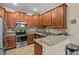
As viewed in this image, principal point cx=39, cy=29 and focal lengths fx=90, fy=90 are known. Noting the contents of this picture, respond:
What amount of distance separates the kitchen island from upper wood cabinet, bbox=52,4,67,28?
0.48 feet

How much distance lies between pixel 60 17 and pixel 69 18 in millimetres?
112

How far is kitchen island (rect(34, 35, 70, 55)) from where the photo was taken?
1047 millimetres

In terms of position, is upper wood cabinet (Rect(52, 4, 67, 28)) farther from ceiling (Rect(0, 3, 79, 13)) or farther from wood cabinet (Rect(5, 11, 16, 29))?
wood cabinet (Rect(5, 11, 16, 29))

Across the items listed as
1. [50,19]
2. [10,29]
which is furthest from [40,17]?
[10,29]

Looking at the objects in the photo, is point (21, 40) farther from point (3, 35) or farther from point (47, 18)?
point (47, 18)

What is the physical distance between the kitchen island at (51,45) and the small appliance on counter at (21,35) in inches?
6.2

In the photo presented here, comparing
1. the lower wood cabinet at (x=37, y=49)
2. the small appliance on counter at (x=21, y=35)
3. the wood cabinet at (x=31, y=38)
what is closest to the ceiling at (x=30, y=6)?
the small appliance on counter at (x=21, y=35)

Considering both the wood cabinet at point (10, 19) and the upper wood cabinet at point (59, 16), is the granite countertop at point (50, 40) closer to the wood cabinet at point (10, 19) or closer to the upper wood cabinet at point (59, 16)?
the upper wood cabinet at point (59, 16)

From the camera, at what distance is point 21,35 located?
1.17 meters

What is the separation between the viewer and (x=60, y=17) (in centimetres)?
111

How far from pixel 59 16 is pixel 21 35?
538 millimetres

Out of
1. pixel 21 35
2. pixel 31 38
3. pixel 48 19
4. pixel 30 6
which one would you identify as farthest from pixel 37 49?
pixel 30 6

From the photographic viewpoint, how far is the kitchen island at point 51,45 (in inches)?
41.2

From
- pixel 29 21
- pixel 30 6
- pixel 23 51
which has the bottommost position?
pixel 23 51
